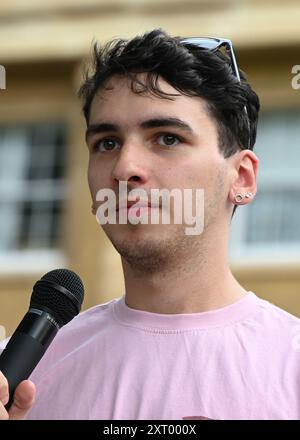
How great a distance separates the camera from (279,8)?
9742 millimetres

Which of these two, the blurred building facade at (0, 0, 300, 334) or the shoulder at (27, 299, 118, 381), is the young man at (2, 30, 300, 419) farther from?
the blurred building facade at (0, 0, 300, 334)

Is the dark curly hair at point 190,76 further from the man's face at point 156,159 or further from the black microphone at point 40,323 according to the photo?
the black microphone at point 40,323

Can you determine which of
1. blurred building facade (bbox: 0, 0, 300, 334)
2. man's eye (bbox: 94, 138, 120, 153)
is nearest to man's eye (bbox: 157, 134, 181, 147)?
man's eye (bbox: 94, 138, 120, 153)

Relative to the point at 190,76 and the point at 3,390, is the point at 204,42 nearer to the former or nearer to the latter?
the point at 190,76

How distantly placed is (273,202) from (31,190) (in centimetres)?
245

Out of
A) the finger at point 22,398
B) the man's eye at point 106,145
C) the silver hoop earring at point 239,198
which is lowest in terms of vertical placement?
the finger at point 22,398

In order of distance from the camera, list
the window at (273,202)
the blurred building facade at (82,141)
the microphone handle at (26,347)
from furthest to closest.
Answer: the window at (273,202), the blurred building facade at (82,141), the microphone handle at (26,347)

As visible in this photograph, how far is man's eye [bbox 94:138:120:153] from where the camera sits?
7.75 ft

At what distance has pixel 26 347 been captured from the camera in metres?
2.06

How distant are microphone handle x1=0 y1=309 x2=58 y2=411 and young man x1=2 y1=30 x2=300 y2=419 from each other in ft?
0.80

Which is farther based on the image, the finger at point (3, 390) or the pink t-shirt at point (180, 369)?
the pink t-shirt at point (180, 369)

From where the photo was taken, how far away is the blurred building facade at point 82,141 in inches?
383

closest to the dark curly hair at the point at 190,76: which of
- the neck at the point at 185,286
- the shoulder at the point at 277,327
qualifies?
the neck at the point at 185,286

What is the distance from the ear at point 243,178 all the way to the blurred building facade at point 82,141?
7038 mm
